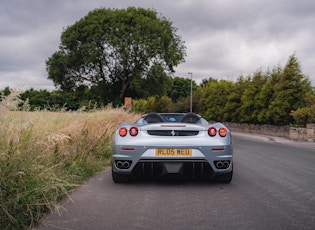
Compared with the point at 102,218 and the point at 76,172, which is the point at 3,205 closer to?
the point at 102,218

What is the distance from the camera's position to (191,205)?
4984mm

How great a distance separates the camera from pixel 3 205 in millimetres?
3824

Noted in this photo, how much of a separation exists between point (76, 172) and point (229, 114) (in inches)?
1342

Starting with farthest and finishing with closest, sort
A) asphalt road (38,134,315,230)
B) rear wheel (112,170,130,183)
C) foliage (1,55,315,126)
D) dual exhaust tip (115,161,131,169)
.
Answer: foliage (1,55,315,126), rear wheel (112,170,130,183), dual exhaust tip (115,161,131,169), asphalt road (38,134,315,230)

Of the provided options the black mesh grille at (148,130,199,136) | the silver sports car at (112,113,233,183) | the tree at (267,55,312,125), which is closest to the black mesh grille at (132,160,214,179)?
the silver sports car at (112,113,233,183)

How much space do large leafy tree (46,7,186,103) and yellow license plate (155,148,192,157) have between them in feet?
96.7

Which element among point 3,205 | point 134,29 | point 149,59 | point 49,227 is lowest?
point 49,227

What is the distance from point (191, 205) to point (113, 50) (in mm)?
32435

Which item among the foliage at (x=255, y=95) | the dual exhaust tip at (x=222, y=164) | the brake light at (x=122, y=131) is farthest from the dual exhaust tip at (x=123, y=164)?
the foliage at (x=255, y=95)

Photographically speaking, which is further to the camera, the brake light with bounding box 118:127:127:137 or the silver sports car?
the brake light with bounding box 118:127:127:137

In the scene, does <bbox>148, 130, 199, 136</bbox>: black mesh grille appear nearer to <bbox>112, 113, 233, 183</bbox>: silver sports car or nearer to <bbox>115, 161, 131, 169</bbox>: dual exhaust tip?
<bbox>112, 113, 233, 183</bbox>: silver sports car

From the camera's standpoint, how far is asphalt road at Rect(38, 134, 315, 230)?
414cm

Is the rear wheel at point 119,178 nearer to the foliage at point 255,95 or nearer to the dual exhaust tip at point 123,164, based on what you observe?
the dual exhaust tip at point 123,164

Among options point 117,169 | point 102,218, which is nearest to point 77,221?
point 102,218
